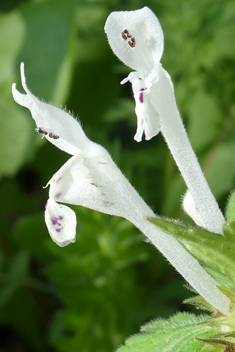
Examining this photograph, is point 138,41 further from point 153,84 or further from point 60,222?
point 60,222

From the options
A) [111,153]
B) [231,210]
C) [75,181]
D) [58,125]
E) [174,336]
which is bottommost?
[174,336]

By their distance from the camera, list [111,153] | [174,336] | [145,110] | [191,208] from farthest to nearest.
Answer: [111,153], [191,208], [174,336], [145,110]

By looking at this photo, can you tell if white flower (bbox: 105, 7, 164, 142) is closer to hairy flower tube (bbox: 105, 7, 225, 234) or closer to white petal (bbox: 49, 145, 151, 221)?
hairy flower tube (bbox: 105, 7, 225, 234)

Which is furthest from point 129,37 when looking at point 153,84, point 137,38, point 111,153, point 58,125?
point 111,153

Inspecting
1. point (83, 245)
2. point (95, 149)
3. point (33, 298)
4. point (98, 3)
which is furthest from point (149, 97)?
point (98, 3)

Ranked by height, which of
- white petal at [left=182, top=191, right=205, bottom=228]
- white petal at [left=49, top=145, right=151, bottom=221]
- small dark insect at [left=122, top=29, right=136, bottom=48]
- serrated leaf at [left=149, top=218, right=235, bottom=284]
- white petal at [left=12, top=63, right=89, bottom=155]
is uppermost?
small dark insect at [left=122, top=29, right=136, bottom=48]

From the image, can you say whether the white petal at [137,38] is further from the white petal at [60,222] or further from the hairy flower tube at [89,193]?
the white petal at [60,222]

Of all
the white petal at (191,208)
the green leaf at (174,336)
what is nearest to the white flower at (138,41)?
the white petal at (191,208)

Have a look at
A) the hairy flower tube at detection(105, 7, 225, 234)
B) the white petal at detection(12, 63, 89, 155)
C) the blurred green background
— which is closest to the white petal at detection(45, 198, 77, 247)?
the white petal at detection(12, 63, 89, 155)
